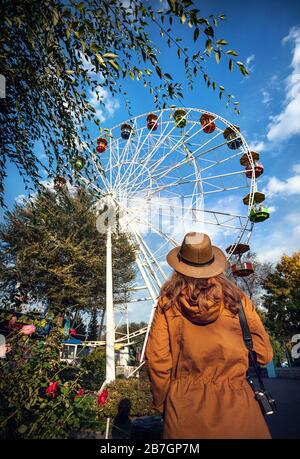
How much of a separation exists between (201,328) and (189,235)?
2.81 feet

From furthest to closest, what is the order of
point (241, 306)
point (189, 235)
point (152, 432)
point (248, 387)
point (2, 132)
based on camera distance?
point (152, 432)
point (2, 132)
point (189, 235)
point (241, 306)
point (248, 387)

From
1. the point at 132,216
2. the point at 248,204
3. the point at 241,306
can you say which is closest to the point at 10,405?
the point at 241,306

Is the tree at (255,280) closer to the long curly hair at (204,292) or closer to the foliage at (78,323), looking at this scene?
the foliage at (78,323)

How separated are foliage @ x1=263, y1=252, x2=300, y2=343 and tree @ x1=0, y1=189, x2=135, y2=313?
16.7 metres

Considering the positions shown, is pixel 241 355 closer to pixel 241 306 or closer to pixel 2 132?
pixel 241 306

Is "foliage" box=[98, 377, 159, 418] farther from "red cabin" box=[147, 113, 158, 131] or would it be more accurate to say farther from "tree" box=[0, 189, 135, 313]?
"red cabin" box=[147, 113, 158, 131]

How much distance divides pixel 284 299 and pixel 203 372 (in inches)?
1176

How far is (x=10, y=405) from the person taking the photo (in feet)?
8.88

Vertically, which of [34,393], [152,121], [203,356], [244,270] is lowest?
[34,393]

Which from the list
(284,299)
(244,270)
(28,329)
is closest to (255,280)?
(284,299)

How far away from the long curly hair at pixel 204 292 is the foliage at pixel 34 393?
192cm

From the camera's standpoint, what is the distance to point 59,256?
19.1 meters

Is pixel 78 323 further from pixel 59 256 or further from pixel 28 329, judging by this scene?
pixel 28 329

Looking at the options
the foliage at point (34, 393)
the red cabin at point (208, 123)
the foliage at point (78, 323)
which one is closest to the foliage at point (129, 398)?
the foliage at point (78, 323)
